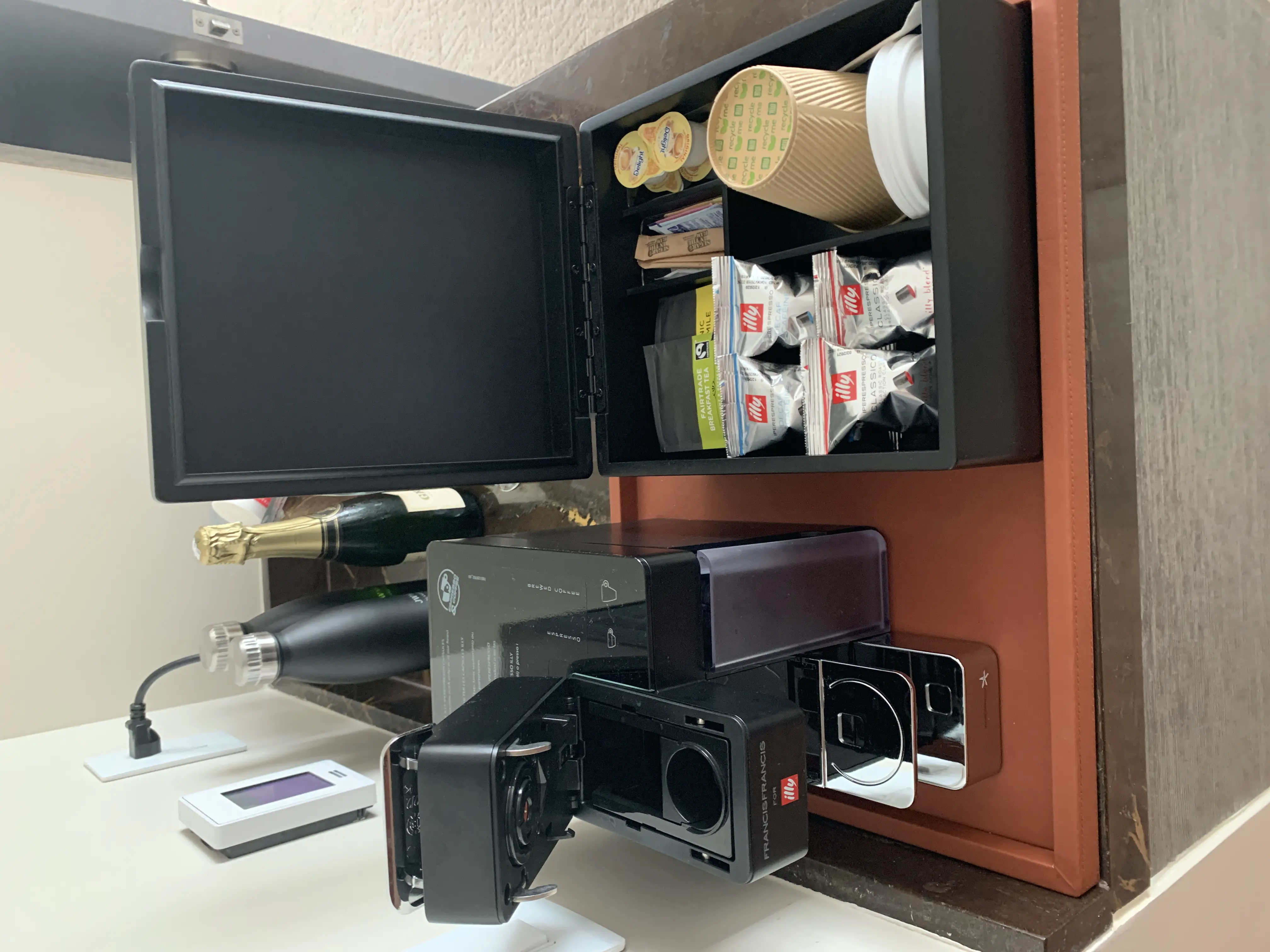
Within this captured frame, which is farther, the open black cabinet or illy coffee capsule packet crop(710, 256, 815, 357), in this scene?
illy coffee capsule packet crop(710, 256, 815, 357)

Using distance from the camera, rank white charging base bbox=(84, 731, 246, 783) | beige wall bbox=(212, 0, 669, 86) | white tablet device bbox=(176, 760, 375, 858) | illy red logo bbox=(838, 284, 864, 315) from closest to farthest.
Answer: illy red logo bbox=(838, 284, 864, 315) < white tablet device bbox=(176, 760, 375, 858) < white charging base bbox=(84, 731, 246, 783) < beige wall bbox=(212, 0, 669, 86)

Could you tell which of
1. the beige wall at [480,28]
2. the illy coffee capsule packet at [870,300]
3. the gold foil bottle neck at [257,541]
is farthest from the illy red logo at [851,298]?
the gold foil bottle neck at [257,541]

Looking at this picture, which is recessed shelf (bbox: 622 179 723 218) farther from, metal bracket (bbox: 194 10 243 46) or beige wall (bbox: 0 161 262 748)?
beige wall (bbox: 0 161 262 748)

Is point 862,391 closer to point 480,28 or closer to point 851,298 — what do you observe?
point 851,298

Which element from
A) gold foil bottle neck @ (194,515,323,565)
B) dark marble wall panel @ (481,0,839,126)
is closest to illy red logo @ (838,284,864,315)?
dark marble wall panel @ (481,0,839,126)

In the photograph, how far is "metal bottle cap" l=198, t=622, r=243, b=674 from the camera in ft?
3.80

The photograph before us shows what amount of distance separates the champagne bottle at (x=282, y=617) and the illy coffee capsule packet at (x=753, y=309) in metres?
0.69

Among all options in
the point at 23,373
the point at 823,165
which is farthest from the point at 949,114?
the point at 23,373

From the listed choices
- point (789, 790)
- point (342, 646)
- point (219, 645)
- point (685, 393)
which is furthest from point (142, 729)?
point (789, 790)

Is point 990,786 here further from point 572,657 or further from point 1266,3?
point 1266,3

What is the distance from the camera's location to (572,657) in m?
0.72

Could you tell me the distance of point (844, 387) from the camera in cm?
66

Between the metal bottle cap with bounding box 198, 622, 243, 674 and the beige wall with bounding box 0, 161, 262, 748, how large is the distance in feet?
1.20

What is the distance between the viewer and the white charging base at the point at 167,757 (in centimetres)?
120
